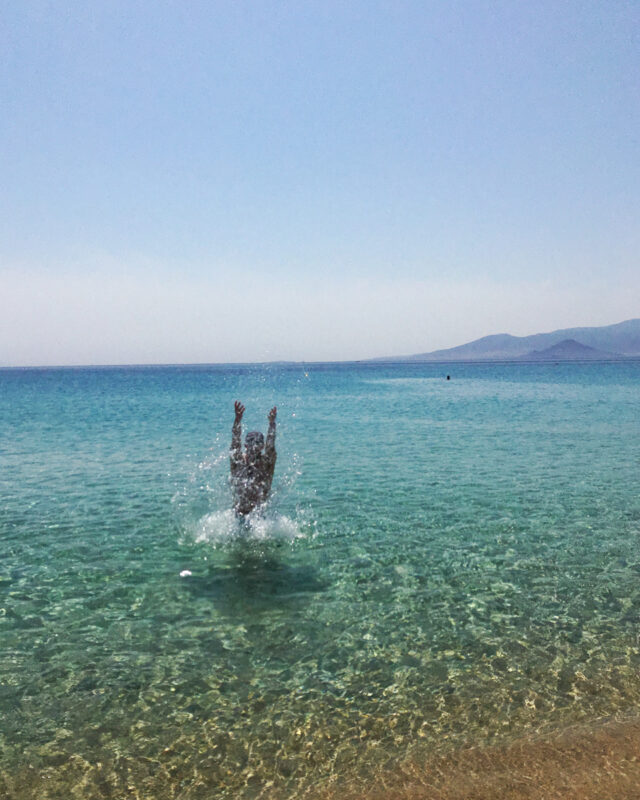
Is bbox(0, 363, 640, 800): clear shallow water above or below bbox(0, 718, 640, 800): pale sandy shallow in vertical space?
above

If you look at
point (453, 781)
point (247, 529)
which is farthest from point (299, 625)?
point (247, 529)

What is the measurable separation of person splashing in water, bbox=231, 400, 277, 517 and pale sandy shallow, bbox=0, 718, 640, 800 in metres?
8.41

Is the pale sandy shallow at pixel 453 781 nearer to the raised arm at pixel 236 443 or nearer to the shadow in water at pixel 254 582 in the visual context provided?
the shadow in water at pixel 254 582

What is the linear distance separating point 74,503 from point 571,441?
2517 centimetres

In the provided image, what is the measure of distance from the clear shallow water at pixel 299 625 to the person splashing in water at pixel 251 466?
0.83m

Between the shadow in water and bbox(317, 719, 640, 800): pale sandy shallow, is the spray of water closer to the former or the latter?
the shadow in water

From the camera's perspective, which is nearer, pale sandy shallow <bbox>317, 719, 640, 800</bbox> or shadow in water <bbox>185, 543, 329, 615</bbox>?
pale sandy shallow <bbox>317, 719, 640, 800</bbox>

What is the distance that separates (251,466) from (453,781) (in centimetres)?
927

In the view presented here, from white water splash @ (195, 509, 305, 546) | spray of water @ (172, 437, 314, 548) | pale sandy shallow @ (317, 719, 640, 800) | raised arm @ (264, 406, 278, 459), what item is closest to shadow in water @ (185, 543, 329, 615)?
white water splash @ (195, 509, 305, 546)

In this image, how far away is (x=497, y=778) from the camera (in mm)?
6355

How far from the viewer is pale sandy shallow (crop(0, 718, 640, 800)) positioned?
20.1 feet

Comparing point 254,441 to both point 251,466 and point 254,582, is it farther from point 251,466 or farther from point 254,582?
point 254,582

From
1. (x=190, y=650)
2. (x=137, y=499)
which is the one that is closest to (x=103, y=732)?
(x=190, y=650)

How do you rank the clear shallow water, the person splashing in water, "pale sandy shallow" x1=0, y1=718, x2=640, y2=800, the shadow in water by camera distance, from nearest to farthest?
"pale sandy shallow" x1=0, y1=718, x2=640, y2=800 < the clear shallow water < the shadow in water < the person splashing in water
